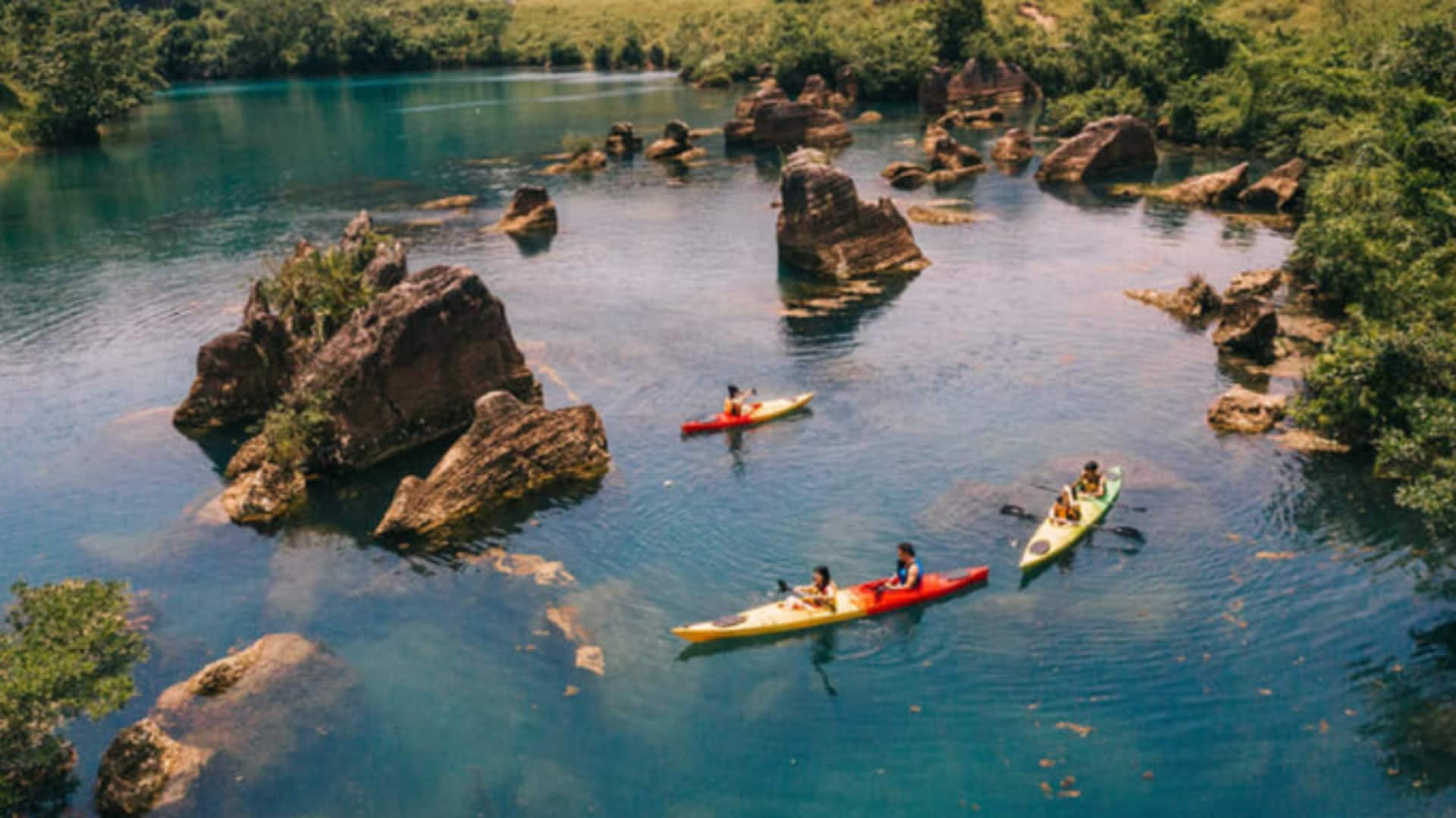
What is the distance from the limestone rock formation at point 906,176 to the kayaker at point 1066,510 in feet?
176

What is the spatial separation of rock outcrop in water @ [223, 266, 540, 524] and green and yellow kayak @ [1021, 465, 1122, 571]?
66.8ft

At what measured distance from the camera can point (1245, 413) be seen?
38469 mm

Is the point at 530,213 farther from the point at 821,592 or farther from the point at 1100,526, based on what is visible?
the point at 821,592

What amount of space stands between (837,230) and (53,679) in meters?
45.8

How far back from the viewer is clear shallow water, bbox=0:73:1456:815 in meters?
23.5

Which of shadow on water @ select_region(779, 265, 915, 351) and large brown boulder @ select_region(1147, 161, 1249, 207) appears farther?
large brown boulder @ select_region(1147, 161, 1249, 207)

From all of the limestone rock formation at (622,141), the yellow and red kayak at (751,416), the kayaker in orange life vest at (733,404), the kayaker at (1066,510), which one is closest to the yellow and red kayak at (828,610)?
the kayaker at (1066,510)

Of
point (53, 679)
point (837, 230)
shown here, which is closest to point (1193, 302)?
point (837, 230)

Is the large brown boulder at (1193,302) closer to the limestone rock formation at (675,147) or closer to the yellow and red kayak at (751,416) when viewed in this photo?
the yellow and red kayak at (751,416)

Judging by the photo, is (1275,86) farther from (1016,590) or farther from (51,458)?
(51,458)

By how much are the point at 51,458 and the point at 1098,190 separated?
6754 cm

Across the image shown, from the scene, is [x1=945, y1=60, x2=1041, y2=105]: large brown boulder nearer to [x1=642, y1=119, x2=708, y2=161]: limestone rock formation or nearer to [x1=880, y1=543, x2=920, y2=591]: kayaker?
[x1=642, y1=119, x2=708, y2=161]: limestone rock formation

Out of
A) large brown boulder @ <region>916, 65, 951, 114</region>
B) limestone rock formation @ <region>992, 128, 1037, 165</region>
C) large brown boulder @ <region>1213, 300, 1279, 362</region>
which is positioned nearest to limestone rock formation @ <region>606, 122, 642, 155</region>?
limestone rock formation @ <region>992, 128, 1037, 165</region>

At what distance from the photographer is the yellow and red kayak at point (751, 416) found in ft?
133
